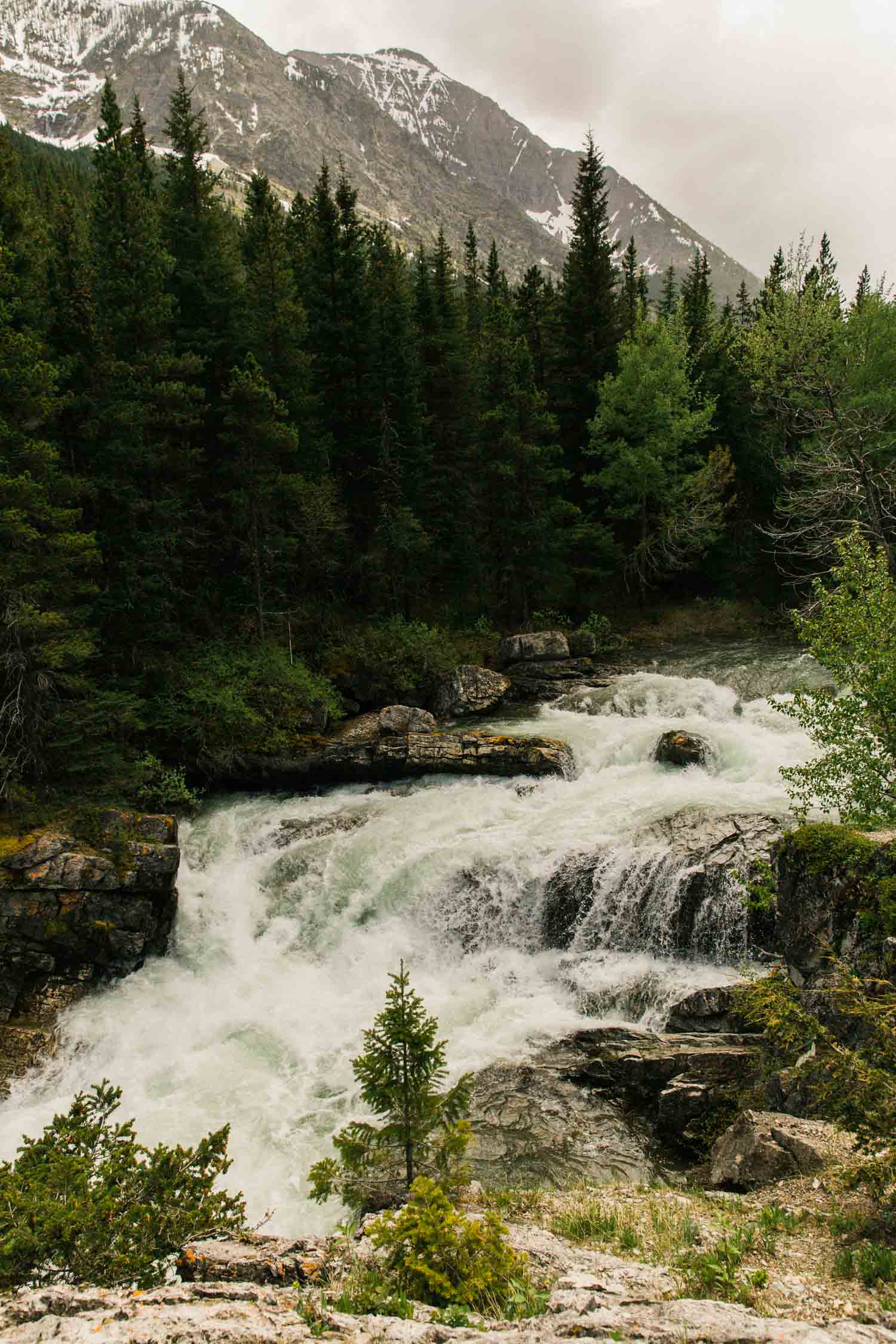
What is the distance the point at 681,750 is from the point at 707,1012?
8200 mm

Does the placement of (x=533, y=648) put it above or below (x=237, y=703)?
above

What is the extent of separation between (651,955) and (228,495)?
19127mm

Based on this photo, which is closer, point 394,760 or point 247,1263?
point 247,1263

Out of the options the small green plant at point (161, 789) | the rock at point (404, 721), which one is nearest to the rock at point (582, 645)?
the rock at point (404, 721)

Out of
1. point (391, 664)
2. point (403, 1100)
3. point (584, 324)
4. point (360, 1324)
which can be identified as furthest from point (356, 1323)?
point (584, 324)

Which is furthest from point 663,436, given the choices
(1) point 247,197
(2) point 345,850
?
(2) point 345,850

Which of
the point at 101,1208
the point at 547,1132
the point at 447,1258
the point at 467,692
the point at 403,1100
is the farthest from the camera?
the point at 467,692

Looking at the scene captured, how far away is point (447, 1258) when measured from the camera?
4918 millimetres

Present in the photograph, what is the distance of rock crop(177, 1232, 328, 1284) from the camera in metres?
5.34

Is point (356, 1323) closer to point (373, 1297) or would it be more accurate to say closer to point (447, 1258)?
point (373, 1297)

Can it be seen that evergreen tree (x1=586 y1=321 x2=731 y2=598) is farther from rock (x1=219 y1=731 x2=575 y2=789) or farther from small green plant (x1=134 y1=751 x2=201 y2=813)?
Answer: small green plant (x1=134 y1=751 x2=201 y2=813)

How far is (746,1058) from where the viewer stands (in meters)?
9.77

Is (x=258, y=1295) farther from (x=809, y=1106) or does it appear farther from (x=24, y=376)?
(x=24, y=376)

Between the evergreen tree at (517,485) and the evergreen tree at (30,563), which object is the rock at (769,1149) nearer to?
the evergreen tree at (30,563)
